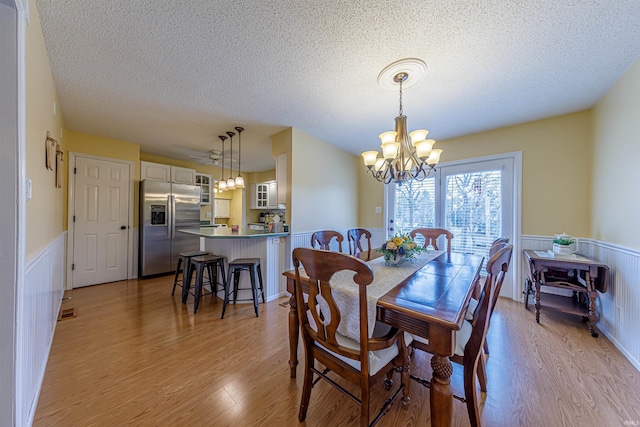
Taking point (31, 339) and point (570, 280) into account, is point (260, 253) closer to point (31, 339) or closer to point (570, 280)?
point (31, 339)

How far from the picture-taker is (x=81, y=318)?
250 centimetres

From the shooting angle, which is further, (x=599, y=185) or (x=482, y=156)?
(x=482, y=156)

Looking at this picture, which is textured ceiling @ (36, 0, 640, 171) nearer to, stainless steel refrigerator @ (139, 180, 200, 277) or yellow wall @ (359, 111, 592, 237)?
yellow wall @ (359, 111, 592, 237)

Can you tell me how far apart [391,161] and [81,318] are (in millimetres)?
3613

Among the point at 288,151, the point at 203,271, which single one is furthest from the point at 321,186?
the point at 203,271

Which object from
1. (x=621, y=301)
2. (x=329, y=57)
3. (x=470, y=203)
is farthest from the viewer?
(x=470, y=203)

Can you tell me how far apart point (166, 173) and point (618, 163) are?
20.3 ft

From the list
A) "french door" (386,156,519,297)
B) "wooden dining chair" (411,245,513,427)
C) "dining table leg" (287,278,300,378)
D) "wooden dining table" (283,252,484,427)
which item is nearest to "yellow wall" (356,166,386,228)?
"french door" (386,156,519,297)

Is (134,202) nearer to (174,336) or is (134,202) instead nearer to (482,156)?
(174,336)

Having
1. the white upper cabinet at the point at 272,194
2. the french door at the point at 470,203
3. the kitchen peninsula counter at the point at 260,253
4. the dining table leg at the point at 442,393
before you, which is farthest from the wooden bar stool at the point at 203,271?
the french door at the point at 470,203

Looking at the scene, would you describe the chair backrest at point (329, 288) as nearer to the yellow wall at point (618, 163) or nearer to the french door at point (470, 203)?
the yellow wall at point (618, 163)

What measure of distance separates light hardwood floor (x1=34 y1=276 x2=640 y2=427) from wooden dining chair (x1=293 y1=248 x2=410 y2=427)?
33 centimetres

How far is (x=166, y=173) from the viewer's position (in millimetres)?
4484

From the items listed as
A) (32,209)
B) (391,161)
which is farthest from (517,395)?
(32,209)
